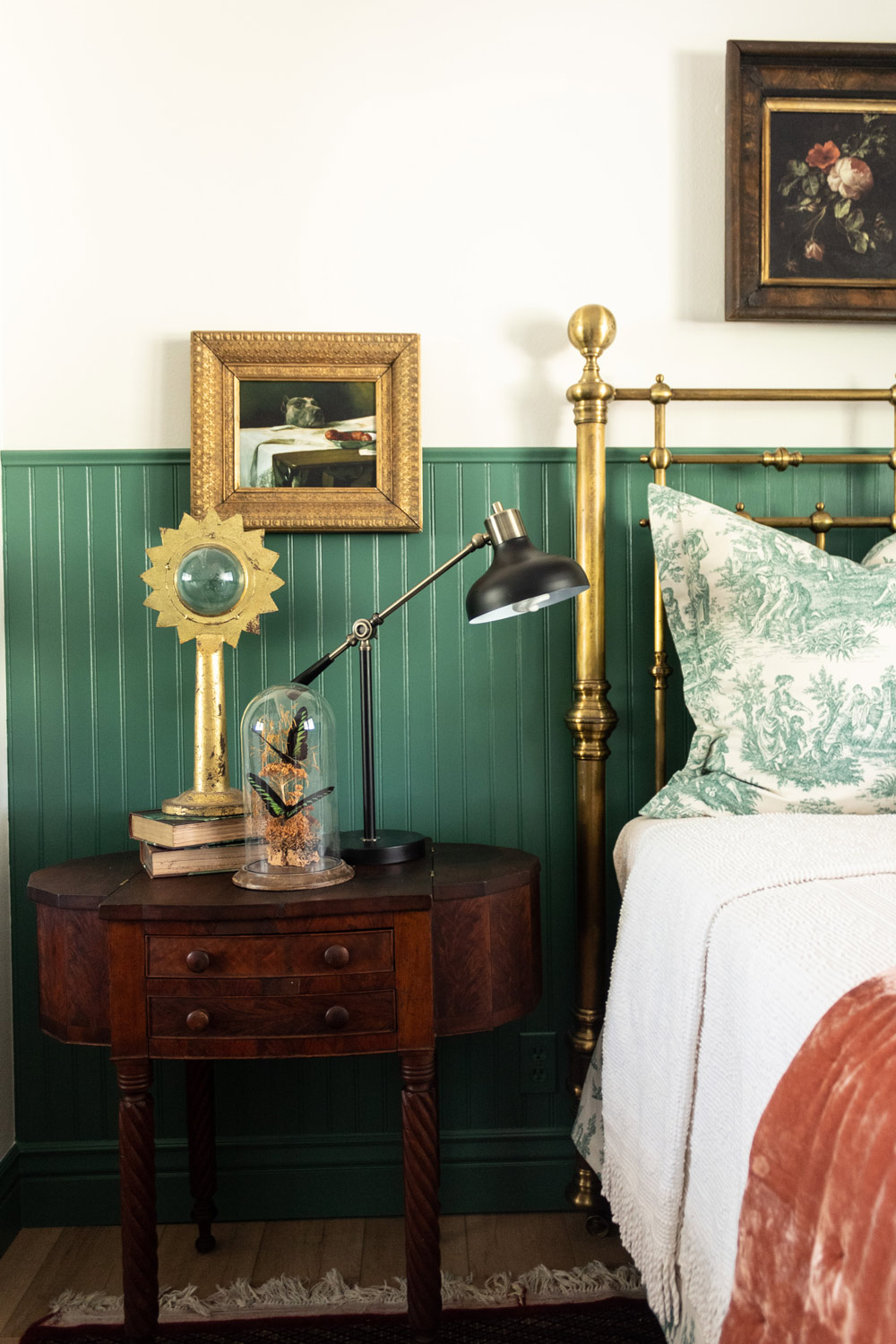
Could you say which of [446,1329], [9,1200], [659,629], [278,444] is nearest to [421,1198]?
[446,1329]

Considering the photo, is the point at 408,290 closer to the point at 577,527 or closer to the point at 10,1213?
the point at 577,527

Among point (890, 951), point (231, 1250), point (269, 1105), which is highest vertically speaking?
point (890, 951)

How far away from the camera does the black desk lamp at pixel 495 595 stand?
1434 millimetres

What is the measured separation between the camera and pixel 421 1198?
1.37 metres

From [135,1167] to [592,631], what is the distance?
1.17 meters

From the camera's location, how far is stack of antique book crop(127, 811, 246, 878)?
4.96 feet

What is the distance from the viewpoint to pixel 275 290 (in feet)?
6.21

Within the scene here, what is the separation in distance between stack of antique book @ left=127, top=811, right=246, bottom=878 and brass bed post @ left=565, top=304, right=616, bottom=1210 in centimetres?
66

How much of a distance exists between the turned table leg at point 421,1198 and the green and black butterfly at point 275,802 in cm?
40

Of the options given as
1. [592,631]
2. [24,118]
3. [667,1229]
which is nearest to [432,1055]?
[667,1229]

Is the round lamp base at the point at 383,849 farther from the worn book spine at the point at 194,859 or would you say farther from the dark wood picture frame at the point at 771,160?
the dark wood picture frame at the point at 771,160

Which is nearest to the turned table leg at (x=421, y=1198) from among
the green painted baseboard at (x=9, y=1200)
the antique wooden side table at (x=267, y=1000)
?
the antique wooden side table at (x=267, y=1000)

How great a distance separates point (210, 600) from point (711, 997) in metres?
1.00

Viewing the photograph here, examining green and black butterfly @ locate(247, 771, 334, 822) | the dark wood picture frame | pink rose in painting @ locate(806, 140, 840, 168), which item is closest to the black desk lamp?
green and black butterfly @ locate(247, 771, 334, 822)
